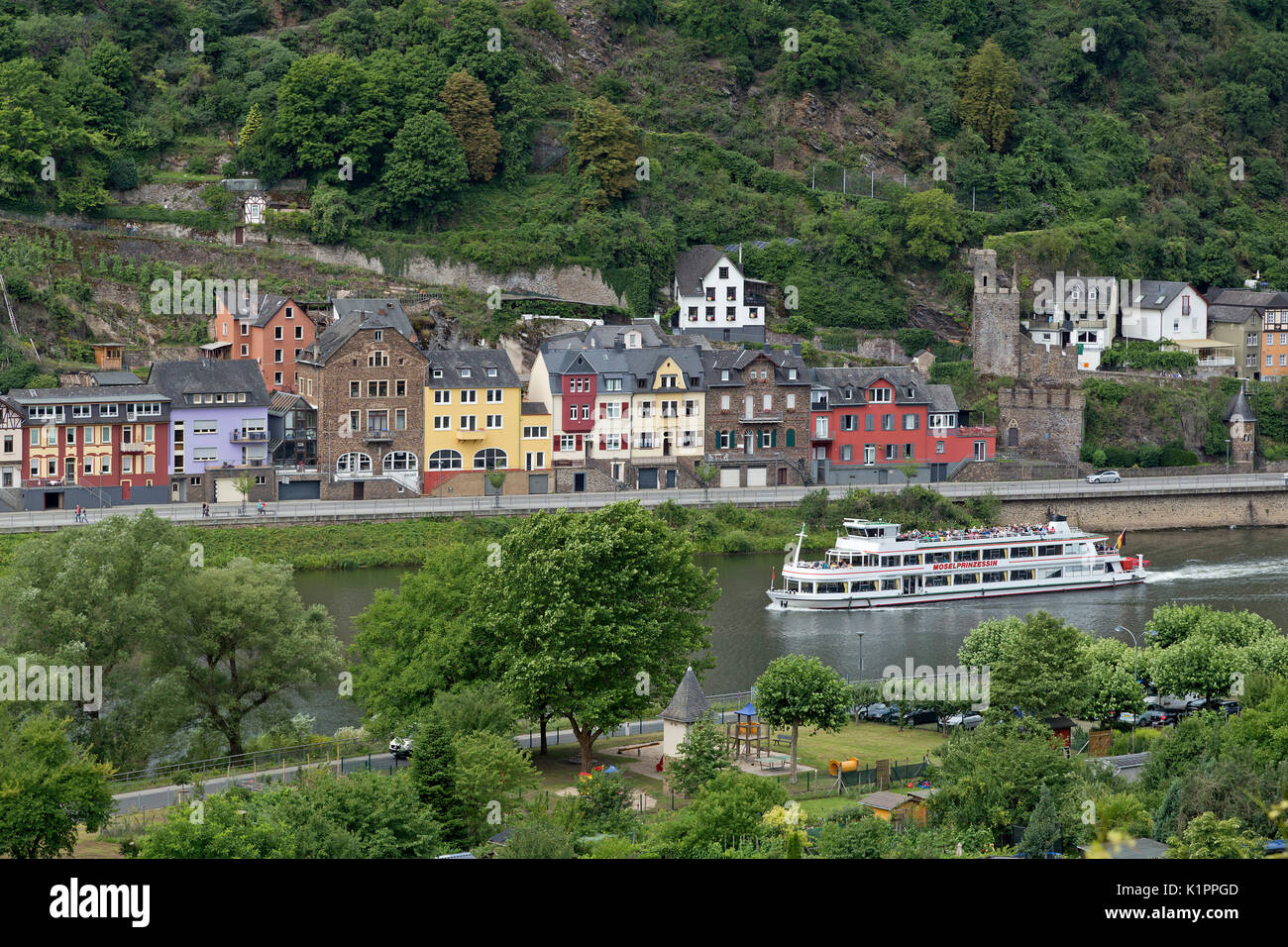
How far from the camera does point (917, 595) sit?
198ft

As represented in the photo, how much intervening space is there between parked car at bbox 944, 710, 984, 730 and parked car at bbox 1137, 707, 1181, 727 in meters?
3.38

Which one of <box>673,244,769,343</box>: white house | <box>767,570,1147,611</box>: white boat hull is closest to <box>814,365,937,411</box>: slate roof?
<box>673,244,769,343</box>: white house

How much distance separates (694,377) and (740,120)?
2452cm

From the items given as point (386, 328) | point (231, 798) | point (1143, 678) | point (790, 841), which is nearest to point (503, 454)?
point (386, 328)

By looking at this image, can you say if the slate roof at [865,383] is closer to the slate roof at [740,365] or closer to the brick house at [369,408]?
the slate roof at [740,365]

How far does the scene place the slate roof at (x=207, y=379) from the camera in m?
66.3

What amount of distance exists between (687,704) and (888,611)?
25.7 m

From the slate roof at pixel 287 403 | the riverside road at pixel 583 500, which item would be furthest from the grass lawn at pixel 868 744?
the slate roof at pixel 287 403

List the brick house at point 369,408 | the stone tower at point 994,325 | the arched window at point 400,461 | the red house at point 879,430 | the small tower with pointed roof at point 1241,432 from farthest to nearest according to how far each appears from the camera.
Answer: the stone tower at point 994,325 → the small tower with pointed roof at point 1241,432 → the red house at point 879,430 → the arched window at point 400,461 → the brick house at point 369,408

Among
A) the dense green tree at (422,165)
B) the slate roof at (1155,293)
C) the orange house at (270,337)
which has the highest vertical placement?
→ the dense green tree at (422,165)

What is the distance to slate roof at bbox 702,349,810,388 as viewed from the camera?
73625 mm

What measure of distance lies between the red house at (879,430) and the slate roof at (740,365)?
104cm

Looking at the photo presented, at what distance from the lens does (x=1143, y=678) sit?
134 ft

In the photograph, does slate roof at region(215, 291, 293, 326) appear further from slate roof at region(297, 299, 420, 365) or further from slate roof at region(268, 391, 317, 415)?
slate roof at region(268, 391, 317, 415)
